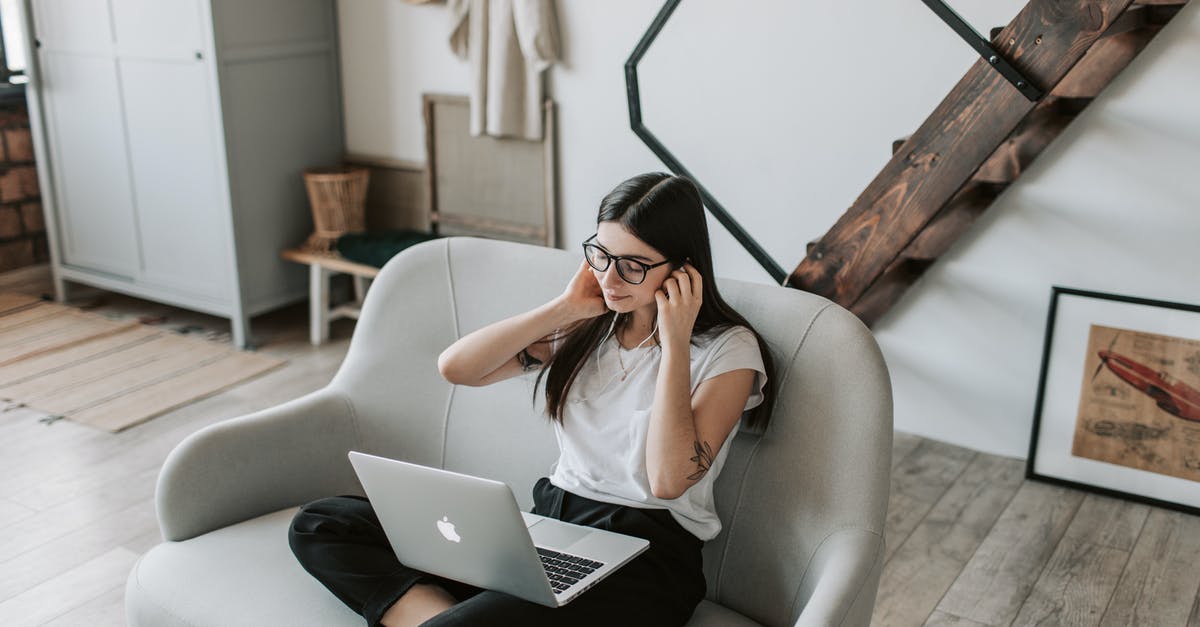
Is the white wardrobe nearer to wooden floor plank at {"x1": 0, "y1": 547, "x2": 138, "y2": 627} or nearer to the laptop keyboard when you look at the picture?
wooden floor plank at {"x1": 0, "y1": 547, "x2": 138, "y2": 627}

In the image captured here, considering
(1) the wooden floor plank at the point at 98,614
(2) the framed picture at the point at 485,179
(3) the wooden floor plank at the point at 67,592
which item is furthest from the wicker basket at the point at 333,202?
(1) the wooden floor plank at the point at 98,614

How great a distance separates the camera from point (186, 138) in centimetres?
405

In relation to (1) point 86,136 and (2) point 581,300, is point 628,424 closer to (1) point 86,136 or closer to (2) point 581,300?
(2) point 581,300

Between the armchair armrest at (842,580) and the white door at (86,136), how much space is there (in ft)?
11.6

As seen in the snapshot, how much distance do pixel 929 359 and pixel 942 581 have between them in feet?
3.11

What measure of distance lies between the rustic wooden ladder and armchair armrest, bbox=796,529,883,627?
1.27m

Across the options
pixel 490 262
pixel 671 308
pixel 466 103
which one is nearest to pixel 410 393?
pixel 490 262

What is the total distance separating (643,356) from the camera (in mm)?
1851

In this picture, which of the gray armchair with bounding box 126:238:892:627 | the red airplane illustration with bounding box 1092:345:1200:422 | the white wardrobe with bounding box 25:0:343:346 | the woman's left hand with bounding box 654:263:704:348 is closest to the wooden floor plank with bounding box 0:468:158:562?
the gray armchair with bounding box 126:238:892:627

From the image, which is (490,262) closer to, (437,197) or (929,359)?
(929,359)

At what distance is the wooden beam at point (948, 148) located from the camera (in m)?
2.44

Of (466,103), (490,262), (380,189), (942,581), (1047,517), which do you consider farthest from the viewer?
(380,189)

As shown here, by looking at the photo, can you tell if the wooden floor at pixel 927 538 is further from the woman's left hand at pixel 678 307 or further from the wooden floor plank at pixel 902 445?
the woman's left hand at pixel 678 307

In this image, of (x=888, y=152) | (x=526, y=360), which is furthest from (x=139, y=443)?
(x=888, y=152)
